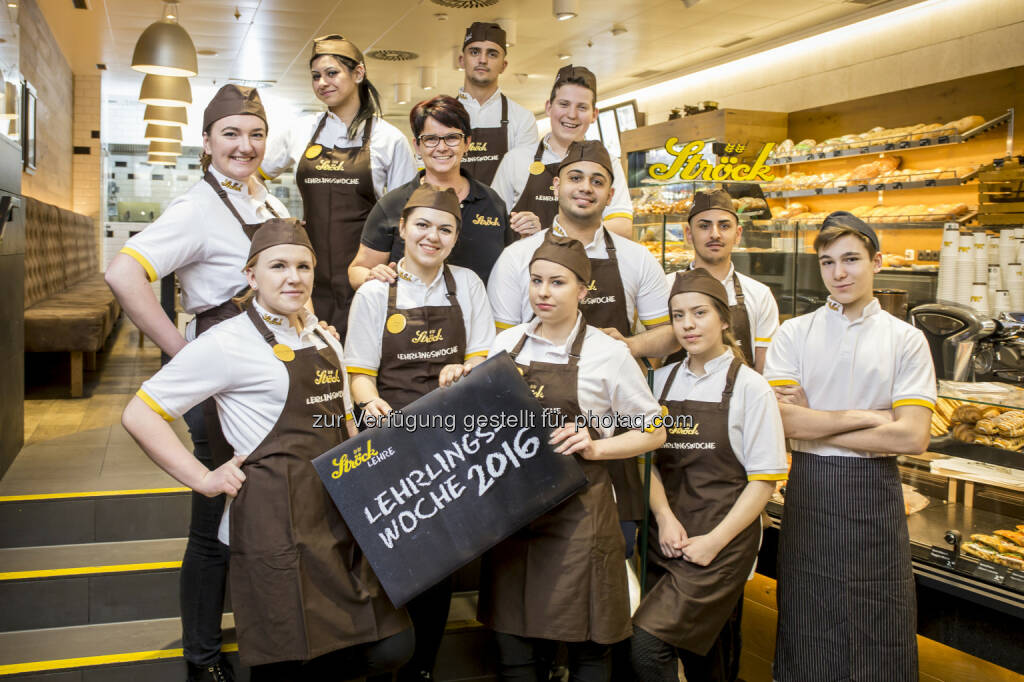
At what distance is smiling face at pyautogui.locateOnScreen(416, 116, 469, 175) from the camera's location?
107 inches

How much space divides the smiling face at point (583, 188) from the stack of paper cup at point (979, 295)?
172cm

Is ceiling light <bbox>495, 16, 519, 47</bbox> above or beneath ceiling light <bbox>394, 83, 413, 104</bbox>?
beneath

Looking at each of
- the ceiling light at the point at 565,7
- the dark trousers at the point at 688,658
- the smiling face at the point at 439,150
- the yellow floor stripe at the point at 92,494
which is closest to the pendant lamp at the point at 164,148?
the ceiling light at the point at 565,7

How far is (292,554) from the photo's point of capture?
A: 207cm

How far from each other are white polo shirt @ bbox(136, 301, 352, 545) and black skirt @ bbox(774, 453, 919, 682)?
1496mm

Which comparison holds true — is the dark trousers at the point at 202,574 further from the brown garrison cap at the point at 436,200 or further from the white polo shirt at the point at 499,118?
the white polo shirt at the point at 499,118

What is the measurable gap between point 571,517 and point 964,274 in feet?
7.02

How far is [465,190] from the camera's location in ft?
9.34

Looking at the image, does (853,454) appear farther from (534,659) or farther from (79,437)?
(79,437)

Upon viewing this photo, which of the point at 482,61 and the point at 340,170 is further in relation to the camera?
the point at 482,61

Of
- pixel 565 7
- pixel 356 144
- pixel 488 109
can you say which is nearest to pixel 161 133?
pixel 565 7

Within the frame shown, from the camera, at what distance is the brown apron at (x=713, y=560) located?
7.84 ft

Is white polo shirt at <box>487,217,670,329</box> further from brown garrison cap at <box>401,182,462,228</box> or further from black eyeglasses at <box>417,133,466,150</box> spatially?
black eyeglasses at <box>417,133,466,150</box>

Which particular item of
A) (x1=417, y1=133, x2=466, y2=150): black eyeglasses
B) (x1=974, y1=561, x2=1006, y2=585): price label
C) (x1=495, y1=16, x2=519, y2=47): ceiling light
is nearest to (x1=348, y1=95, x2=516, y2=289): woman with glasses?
(x1=417, y1=133, x2=466, y2=150): black eyeglasses
